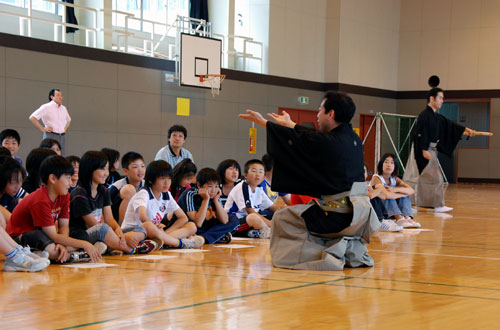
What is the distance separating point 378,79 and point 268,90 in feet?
15.3

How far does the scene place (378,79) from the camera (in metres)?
19.2

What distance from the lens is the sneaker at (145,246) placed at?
4999 mm

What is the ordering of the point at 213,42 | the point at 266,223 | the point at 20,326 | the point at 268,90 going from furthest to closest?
the point at 268,90, the point at 213,42, the point at 266,223, the point at 20,326

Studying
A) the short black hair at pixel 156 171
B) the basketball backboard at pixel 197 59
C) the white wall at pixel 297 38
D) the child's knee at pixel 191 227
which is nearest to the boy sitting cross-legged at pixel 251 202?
the child's knee at pixel 191 227

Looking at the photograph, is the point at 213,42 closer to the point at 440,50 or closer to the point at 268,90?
the point at 268,90

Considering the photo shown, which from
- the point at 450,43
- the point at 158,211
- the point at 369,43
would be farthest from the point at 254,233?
the point at 450,43

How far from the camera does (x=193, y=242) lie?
5.48 metres

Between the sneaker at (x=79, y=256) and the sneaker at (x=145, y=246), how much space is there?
0.56 m

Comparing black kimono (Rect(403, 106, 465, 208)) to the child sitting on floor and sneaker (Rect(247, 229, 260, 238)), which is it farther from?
sneaker (Rect(247, 229, 260, 238))

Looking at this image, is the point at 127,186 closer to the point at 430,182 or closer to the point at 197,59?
the point at 430,182

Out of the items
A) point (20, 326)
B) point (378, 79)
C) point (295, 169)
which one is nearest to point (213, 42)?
point (378, 79)

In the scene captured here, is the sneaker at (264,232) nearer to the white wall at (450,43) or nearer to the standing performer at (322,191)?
the standing performer at (322,191)

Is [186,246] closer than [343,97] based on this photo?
No

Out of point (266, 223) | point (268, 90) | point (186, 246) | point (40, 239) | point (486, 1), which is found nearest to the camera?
point (40, 239)
